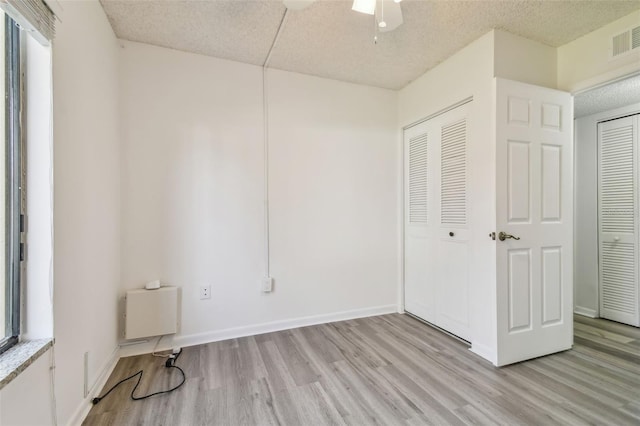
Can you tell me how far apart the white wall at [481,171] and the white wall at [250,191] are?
958 mm

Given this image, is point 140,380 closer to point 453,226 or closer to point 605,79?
point 453,226

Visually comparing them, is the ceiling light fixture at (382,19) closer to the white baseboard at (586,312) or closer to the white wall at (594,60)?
the white wall at (594,60)

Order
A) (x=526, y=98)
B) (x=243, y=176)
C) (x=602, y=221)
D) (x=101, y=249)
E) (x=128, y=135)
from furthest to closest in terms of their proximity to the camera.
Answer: (x=602, y=221)
(x=243, y=176)
(x=128, y=135)
(x=526, y=98)
(x=101, y=249)

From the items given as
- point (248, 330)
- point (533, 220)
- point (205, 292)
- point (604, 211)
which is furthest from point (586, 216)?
point (205, 292)

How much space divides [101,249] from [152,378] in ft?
3.13

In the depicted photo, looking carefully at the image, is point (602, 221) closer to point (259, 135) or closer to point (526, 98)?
point (526, 98)

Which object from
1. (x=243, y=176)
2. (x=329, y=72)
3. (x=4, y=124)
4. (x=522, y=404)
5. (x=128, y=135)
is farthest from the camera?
(x=329, y=72)

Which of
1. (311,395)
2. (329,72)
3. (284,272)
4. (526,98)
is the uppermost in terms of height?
(329,72)

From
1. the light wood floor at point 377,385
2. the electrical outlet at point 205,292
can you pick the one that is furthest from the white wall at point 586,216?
the electrical outlet at point 205,292

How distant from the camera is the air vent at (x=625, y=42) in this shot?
6.37ft

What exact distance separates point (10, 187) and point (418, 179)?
9.79ft

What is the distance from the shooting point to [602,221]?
123 inches

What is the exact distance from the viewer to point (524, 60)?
2252 millimetres

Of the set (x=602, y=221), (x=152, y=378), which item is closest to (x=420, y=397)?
(x=152, y=378)
